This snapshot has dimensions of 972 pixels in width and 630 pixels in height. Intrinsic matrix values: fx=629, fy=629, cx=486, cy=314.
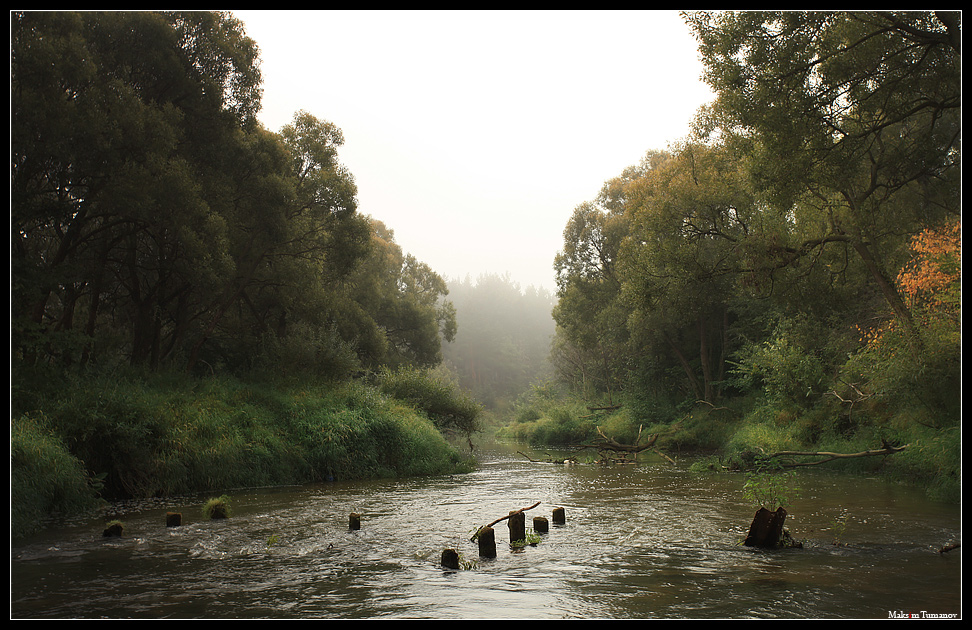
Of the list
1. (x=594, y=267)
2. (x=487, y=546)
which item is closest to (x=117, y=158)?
(x=487, y=546)

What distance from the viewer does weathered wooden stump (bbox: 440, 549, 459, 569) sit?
7.31m

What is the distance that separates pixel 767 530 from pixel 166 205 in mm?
15542

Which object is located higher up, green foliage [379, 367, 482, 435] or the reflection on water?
green foliage [379, 367, 482, 435]

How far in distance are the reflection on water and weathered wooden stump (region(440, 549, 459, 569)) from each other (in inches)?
6.8

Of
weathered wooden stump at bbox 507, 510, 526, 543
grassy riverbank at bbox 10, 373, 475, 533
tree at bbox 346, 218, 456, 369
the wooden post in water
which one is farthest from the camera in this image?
tree at bbox 346, 218, 456, 369

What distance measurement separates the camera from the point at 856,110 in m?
12.6

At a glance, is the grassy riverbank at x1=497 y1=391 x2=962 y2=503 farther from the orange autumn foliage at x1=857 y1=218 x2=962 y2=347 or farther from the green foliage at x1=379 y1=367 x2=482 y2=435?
the green foliage at x1=379 y1=367 x2=482 y2=435

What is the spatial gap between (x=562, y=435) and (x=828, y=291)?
20.1 metres

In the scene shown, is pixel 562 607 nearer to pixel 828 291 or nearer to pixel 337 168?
pixel 828 291

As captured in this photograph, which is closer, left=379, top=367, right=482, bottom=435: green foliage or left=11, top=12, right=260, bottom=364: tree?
left=11, top=12, right=260, bottom=364: tree

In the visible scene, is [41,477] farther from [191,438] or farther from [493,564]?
[493,564]

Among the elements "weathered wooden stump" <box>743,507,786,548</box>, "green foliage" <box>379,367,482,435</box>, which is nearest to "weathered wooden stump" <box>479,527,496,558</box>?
"weathered wooden stump" <box>743,507,786,548</box>

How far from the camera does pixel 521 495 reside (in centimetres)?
1397
